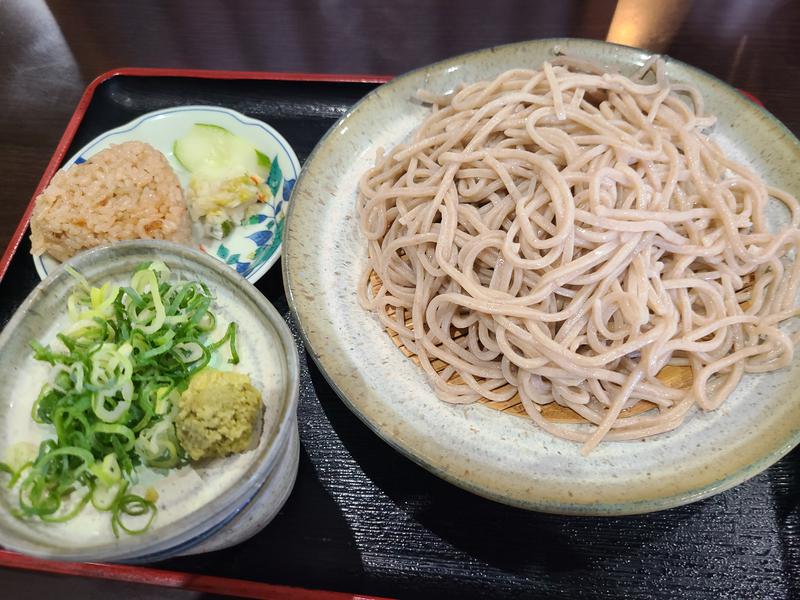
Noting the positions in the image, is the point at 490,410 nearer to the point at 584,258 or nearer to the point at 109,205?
the point at 584,258

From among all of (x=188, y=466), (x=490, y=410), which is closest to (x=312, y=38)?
(x=490, y=410)

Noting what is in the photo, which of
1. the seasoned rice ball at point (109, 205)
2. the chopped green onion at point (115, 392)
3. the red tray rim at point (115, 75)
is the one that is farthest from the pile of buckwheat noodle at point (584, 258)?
the red tray rim at point (115, 75)

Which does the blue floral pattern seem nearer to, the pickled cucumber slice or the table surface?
the pickled cucumber slice

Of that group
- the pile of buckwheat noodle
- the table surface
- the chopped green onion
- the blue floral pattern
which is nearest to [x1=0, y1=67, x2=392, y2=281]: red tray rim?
the table surface

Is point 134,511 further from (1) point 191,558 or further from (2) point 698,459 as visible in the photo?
(2) point 698,459

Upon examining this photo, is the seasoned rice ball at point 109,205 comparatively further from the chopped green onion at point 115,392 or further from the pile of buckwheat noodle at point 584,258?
the pile of buckwheat noodle at point 584,258
